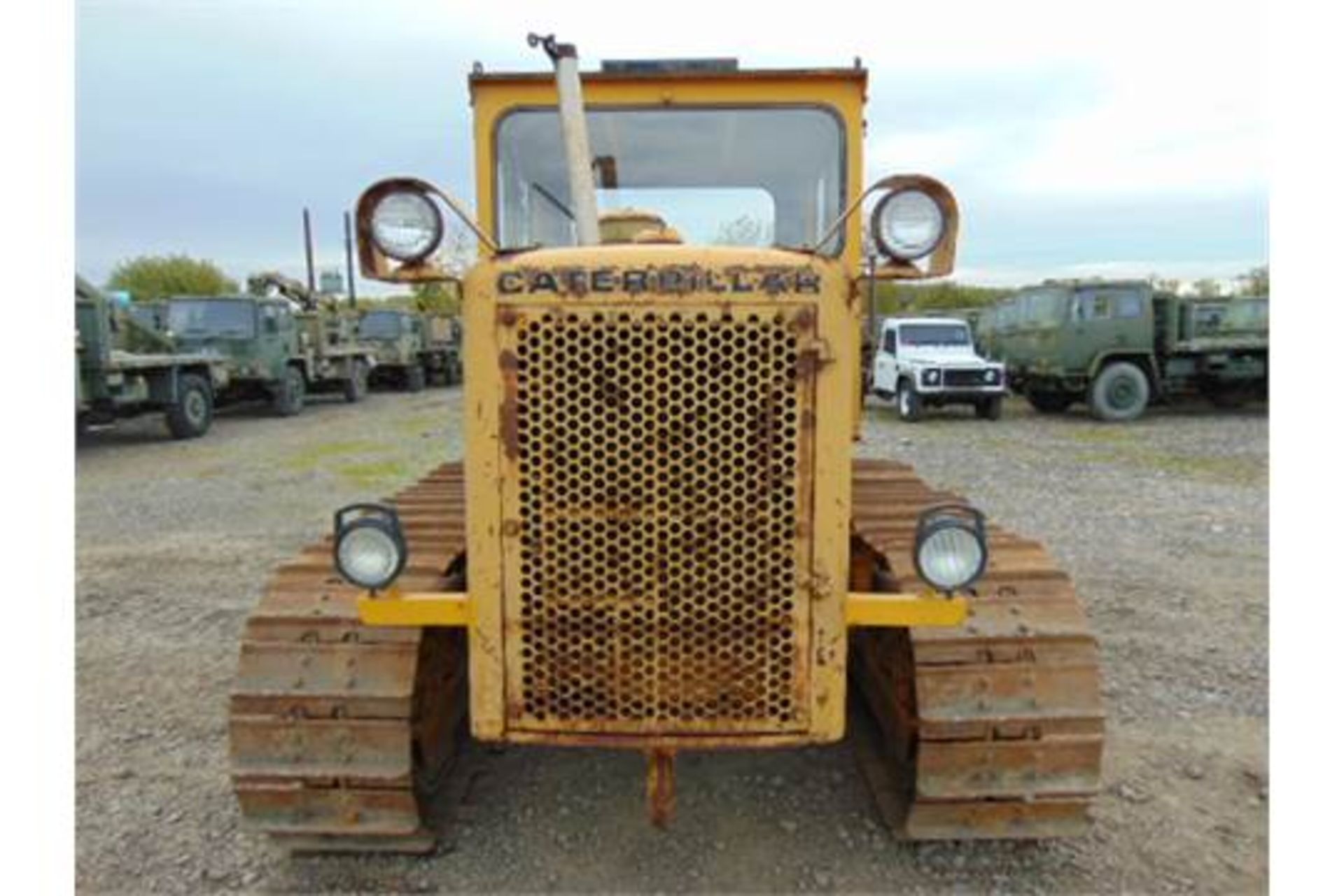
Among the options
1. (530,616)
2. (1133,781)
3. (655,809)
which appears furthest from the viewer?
(1133,781)

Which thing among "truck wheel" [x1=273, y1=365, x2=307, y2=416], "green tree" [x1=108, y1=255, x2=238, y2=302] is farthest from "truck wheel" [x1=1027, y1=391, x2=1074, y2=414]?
"green tree" [x1=108, y1=255, x2=238, y2=302]

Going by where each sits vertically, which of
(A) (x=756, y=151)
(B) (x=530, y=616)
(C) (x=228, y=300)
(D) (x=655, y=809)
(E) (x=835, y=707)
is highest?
(C) (x=228, y=300)

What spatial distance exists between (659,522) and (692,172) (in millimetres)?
1981

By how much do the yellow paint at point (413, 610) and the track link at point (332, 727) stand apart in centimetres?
39

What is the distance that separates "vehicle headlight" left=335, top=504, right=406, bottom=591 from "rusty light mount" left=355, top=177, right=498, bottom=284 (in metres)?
0.68

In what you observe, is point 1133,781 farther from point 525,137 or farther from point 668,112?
point 525,137

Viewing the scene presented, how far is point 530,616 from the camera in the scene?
7.93 ft

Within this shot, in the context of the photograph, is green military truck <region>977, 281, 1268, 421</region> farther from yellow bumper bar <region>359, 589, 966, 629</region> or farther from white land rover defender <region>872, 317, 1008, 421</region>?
yellow bumper bar <region>359, 589, 966, 629</region>

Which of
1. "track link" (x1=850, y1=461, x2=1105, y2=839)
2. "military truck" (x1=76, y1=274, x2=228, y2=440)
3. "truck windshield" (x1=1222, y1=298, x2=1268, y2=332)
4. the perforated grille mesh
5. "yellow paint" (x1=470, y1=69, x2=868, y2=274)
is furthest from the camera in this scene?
"truck windshield" (x1=1222, y1=298, x2=1268, y2=332)

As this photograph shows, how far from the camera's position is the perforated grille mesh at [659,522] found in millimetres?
2283

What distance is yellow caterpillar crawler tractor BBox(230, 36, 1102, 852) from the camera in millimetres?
2291

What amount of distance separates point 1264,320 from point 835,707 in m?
17.4

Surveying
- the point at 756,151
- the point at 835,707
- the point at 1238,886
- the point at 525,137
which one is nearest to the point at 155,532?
the point at 525,137

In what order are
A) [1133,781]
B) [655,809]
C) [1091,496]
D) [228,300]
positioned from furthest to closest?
1. [228,300]
2. [1091,496]
3. [1133,781]
4. [655,809]
